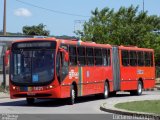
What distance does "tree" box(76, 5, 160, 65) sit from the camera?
51.2 metres

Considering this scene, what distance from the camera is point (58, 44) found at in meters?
23.5

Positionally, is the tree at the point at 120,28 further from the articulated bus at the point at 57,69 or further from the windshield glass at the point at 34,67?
the windshield glass at the point at 34,67

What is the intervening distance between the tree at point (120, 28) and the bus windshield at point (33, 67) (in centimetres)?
2732

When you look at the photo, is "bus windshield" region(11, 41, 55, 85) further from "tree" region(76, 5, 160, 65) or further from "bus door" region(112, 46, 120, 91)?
"tree" region(76, 5, 160, 65)

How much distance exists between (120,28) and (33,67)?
94.9 ft

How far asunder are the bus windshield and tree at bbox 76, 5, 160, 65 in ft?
89.6

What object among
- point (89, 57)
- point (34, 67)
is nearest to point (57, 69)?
point (34, 67)

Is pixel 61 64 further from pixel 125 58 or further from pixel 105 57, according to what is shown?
pixel 125 58

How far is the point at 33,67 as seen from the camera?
23.5 m

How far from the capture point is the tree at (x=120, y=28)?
168 feet

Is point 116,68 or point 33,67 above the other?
point 33,67

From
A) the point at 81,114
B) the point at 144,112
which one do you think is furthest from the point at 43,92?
the point at 144,112

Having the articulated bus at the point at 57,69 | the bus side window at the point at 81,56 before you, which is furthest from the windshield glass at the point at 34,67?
the bus side window at the point at 81,56

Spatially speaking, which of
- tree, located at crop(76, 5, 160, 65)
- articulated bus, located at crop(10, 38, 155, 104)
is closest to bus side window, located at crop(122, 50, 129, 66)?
articulated bus, located at crop(10, 38, 155, 104)
